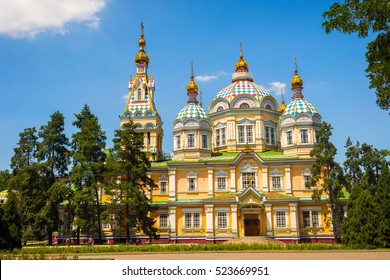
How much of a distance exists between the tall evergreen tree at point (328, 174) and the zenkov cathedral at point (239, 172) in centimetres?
168

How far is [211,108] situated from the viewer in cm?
5009

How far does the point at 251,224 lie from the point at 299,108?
1323 cm

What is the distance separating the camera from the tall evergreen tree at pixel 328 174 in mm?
37188

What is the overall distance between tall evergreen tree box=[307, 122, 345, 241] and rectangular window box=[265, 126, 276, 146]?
9405mm

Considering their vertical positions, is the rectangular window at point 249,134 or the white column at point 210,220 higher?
the rectangular window at point 249,134

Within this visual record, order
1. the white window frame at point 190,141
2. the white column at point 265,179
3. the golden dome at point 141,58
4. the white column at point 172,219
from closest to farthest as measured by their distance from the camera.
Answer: the white column at point 172,219, the white column at point 265,179, the white window frame at point 190,141, the golden dome at point 141,58

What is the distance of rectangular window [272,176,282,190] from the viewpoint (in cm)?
4188

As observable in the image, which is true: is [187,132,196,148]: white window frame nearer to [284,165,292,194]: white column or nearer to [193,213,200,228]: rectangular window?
[193,213,200,228]: rectangular window

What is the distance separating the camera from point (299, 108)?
44.0 m

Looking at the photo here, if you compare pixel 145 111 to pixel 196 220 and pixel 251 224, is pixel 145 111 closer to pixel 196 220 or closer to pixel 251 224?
pixel 196 220

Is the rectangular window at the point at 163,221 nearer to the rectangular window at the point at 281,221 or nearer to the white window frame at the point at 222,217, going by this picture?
the white window frame at the point at 222,217

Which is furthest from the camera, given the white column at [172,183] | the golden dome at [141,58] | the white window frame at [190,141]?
the golden dome at [141,58]

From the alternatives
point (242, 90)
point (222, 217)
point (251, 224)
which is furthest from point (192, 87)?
point (251, 224)

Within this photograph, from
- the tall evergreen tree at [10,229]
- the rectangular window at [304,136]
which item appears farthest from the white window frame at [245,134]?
the tall evergreen tree at [10,229]
